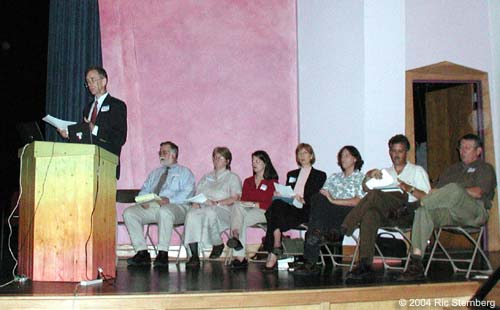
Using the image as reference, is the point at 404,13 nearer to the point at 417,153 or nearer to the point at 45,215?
the point at 417,153

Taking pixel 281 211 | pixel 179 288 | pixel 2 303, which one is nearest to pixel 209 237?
pixel 281 211

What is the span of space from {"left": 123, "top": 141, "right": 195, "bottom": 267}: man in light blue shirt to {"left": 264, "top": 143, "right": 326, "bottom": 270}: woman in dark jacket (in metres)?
1.04

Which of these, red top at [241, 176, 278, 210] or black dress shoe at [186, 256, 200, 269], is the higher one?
red top at [241, 176, 278, 210]

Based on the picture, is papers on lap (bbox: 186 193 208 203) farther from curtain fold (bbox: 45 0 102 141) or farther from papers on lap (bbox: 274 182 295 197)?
curtain fold (bbox: 45 0 102 141)

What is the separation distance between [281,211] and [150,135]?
2219 mm

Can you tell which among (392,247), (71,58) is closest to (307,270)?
(392,247)

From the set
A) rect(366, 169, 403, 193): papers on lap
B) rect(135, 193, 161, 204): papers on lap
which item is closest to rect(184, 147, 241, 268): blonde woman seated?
rect(135, 193, 161, 204): papers on lap

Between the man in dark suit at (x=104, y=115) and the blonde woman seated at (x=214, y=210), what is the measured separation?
1.31m

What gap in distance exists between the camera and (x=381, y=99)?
245 inches

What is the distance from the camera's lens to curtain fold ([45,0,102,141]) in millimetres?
6887

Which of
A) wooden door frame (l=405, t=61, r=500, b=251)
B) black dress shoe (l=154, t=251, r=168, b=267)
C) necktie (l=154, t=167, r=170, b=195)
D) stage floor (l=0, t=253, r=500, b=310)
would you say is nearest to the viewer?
stage floor (l=0, t=253, r=500, b=310)

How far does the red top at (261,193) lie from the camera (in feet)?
19.6

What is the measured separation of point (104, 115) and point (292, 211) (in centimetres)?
182

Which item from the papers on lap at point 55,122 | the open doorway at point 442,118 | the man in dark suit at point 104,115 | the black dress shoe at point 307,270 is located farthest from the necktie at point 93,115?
the open doorway at point 442,118
